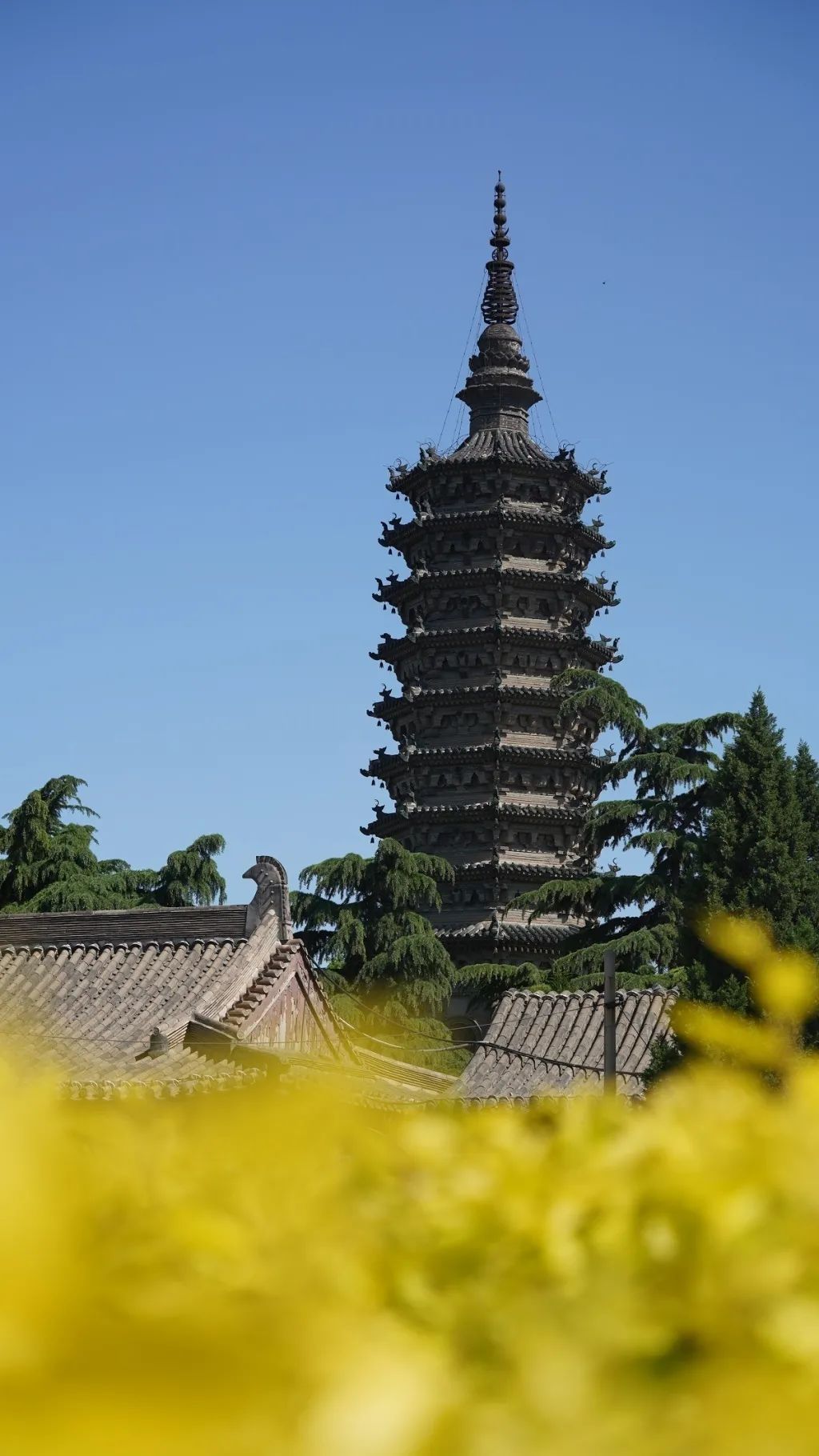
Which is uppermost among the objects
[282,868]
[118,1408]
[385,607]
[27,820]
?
[385,607]

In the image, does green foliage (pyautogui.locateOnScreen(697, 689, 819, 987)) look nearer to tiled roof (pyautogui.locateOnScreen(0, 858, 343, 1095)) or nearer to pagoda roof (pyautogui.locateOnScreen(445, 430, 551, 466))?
tiled roof (pyautogui.locateOnScreen(0, 858, 343, 1095))

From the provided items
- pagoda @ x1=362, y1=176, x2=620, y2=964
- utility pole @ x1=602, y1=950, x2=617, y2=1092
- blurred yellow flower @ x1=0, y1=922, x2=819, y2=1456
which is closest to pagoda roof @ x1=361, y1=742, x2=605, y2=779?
pagoda @ x1=362, y1=176, x2=620, y2=964

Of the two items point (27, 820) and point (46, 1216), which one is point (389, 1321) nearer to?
point (46, 1216)

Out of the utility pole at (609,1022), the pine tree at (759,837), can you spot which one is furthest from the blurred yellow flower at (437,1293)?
the pine tree at (759,837)

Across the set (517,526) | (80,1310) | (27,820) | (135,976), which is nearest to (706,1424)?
(80,1310)

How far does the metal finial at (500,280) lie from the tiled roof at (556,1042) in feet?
98.9

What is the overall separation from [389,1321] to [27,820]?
40.5 meters

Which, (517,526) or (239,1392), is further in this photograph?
(517,526)

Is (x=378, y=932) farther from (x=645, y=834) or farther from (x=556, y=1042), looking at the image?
(x=556, y=1042)

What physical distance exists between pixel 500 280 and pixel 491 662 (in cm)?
1179

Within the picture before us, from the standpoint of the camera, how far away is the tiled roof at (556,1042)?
71.4 ft

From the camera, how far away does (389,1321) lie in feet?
6.47

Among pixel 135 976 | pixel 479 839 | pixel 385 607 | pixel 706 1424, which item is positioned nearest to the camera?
pixel 706 1424

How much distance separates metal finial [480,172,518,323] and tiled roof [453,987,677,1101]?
30.1 m
